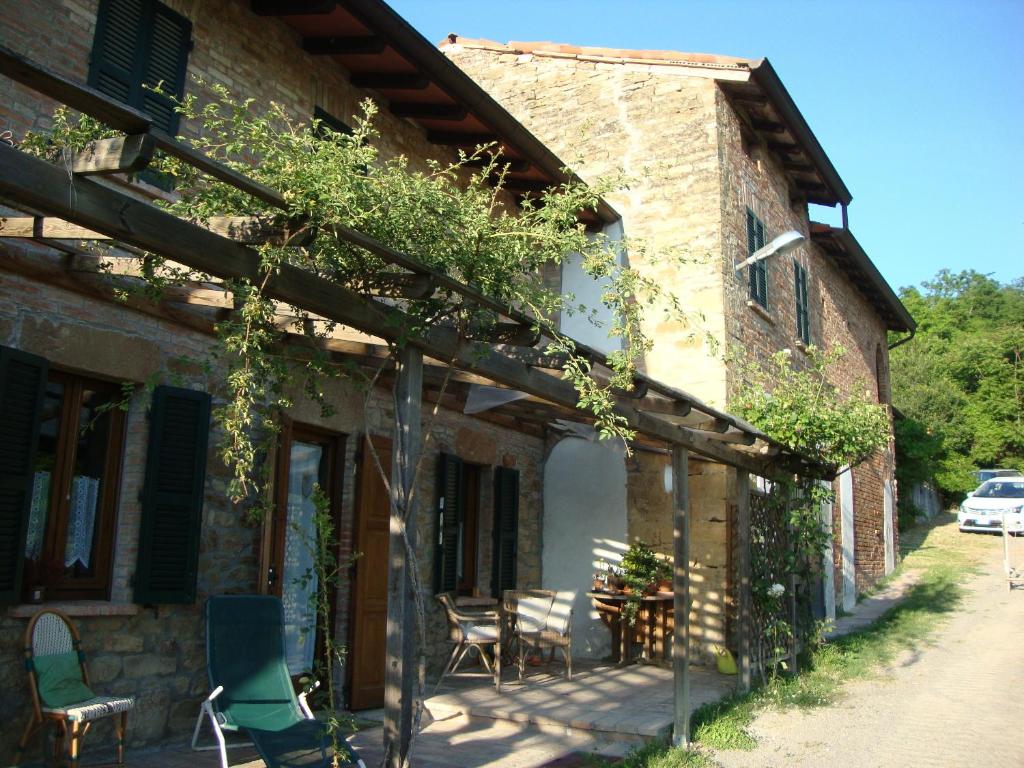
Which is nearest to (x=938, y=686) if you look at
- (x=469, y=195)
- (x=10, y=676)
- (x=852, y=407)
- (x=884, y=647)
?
(x=884, y=647)

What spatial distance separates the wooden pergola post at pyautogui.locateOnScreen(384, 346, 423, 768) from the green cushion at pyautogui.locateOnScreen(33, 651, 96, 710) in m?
1.69

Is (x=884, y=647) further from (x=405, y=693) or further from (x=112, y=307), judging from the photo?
(x=112, y=307)

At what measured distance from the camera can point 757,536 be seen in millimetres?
8148

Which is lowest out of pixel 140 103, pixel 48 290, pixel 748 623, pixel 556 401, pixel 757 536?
pixel 748 623

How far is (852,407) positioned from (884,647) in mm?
2839

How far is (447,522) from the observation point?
26.2 feet

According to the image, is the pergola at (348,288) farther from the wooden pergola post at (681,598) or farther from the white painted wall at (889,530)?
the white painted wall at (889,530)

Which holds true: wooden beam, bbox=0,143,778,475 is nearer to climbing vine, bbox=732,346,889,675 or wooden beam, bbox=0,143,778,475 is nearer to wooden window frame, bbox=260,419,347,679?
wooden window frame, bbox=260,419,347,679

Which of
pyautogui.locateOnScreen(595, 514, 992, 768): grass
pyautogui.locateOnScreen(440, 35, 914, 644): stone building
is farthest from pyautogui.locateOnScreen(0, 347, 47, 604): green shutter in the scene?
pyautogui.locateOnScreen(440, 35, 914, 644): stone building

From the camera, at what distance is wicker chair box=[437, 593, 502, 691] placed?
23.0ft

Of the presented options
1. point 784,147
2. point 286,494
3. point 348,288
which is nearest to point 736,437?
point 286,494

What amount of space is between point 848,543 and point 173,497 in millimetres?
10679

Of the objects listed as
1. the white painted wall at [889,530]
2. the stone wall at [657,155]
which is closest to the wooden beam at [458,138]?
the stone wall at [657,155]

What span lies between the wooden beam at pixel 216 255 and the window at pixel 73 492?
Result: 187cm
